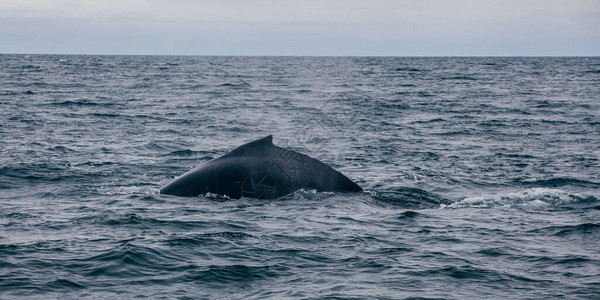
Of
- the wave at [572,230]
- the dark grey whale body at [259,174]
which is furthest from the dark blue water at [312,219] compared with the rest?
the dark grey whale body at [259,174]

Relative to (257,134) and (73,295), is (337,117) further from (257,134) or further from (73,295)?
(73,295)

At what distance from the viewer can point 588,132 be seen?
28875 millimetres

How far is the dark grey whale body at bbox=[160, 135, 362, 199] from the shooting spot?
42.8 ft

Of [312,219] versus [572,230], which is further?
[312,219]

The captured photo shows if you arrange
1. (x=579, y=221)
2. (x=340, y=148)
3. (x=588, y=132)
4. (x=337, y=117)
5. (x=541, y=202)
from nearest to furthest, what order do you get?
(x=579, y=221)
(x=541, y=202)
(x=340, y=148)
(x=588, y=132)
(x=337, y=117)

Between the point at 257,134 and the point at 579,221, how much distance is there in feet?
53.5

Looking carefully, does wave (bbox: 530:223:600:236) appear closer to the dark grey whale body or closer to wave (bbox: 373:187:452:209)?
wave (bbox: 373:187:452:209)

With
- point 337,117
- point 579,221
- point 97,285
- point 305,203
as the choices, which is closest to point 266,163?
point 305,203

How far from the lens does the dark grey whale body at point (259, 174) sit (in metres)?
13.0

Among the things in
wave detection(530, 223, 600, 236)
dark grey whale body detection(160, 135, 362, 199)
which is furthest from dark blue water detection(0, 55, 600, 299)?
dark grey whale body detection(160, 135, 362, 199)

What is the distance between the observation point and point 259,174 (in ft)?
42.9

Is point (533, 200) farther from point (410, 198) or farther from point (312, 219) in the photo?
point (312, 219)

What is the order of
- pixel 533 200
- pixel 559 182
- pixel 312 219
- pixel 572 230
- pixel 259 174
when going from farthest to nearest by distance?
1. pixel 559 182
2. pixel 533 200
3. pixel 259 174
4. pixel 312 219
5. pixel 572 230

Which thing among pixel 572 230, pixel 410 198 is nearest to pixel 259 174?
pixel 410 198
